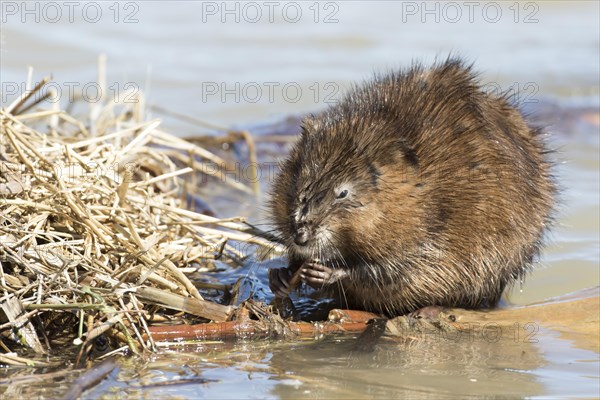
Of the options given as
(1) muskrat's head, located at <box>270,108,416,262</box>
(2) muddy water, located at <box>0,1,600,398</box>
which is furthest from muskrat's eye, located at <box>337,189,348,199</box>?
(2) muddy water, located at <box>0,1,600,398</box>

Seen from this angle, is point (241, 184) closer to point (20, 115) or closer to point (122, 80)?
point (20, 115)

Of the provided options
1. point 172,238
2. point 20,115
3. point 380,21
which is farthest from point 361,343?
point 380,21

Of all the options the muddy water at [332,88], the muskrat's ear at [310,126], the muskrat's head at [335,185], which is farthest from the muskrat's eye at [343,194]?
the muddy water at [332,88]

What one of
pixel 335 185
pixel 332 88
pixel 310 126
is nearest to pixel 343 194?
pixel 335 185

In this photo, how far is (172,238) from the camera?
5172mm

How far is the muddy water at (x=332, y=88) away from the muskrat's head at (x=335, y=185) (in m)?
0.47

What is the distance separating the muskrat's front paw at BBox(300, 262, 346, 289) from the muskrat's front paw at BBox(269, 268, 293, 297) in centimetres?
11

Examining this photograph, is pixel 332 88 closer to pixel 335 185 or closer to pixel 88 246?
pixel 335 185

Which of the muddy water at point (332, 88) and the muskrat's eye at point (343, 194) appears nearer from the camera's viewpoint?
the muddy water at point (332, 88)

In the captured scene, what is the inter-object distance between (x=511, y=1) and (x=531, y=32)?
57 cm

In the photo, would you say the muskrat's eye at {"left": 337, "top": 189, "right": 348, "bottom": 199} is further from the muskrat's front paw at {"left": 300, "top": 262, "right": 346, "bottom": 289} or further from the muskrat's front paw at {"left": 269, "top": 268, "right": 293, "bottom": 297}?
the muskrat's front paw at {"left": 269, "top": 268, "right": 293, "bottom": 297}

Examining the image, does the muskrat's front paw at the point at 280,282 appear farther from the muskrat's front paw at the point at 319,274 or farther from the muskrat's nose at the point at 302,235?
the muskrat's nose at the point at 302,235

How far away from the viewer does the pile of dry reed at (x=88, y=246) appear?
13.5 ft

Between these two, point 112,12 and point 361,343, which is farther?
point 112,12
